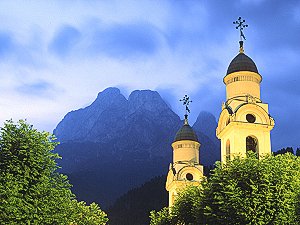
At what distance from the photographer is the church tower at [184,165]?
54.9 meters

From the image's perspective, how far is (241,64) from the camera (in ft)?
140

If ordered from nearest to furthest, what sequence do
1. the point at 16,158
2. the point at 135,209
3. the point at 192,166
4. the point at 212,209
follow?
the point at 16,158 < the point at 212,209 < the point at 192,166 < the point at 135,209

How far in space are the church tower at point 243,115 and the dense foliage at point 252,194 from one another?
19.3ft

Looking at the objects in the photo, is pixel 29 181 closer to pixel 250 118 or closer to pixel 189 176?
pixel 250 118

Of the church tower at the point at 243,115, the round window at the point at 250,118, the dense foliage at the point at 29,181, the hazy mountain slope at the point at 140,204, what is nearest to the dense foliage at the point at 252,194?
the church tower at the point at 243,115

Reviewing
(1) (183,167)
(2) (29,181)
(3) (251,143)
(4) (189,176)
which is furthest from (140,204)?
(2) (29,181)

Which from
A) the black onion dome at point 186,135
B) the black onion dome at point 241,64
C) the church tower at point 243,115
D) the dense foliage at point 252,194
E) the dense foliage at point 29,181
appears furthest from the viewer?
the black onion dome at point 186,135

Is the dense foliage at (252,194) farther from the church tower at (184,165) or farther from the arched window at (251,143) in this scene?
the church tower at (184,165)

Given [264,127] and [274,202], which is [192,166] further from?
[274,202]

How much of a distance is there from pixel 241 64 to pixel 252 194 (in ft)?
49.6

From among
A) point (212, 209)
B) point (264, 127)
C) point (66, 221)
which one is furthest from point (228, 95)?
point (66, 221)

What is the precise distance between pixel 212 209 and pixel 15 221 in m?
13.0

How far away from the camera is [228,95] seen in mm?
43031

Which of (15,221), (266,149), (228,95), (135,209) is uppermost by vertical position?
(135,209)
